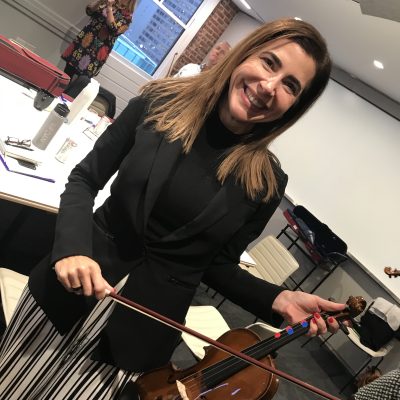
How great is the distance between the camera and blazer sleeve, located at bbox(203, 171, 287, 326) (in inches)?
46.3

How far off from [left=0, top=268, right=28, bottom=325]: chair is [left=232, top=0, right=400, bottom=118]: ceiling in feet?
10.5

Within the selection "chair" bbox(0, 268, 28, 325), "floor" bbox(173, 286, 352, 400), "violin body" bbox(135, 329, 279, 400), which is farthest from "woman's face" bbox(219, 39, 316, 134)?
"floor" bbox(173, 286, 352, 400)

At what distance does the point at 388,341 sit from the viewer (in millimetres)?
4031

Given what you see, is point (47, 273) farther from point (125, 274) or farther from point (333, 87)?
point (333, 87)

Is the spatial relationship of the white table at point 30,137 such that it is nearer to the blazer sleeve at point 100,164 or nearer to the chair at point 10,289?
the chair at point 10,289

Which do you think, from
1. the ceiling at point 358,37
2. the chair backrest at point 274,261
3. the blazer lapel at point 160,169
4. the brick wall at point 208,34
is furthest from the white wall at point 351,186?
the blazer lapel at point 160,169

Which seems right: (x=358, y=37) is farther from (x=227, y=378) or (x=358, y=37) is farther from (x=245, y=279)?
(x=227, y=378)

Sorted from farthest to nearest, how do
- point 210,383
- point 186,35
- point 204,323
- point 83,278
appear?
point 186,35 → point 204,323 → point 210,383 → point 83,278

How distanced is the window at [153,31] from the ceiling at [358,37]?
1.89 meters

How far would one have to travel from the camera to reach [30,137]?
2.16 meters

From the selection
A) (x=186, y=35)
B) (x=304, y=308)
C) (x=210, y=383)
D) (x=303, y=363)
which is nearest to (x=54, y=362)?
(x=210, y=383)

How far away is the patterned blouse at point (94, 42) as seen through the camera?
420cm

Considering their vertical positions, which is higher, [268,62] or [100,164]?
[268,62]

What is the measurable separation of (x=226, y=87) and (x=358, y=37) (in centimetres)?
395
